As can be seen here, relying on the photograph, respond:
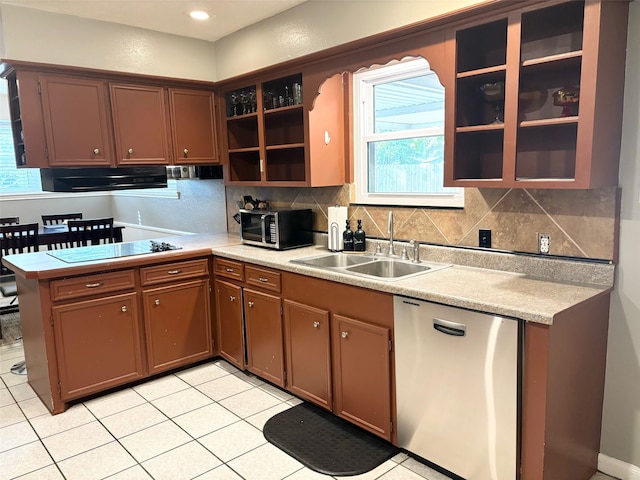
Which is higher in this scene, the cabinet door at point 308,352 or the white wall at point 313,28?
the white wall at point 313,28

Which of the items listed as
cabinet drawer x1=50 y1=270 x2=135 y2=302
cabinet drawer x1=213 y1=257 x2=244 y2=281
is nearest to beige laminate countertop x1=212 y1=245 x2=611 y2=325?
cabinet drawer x1=213 y1=257 x2=244 y2=281

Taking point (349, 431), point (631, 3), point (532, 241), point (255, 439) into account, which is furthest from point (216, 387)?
point (631, 3)

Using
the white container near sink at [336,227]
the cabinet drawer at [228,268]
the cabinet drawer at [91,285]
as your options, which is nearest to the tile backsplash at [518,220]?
the white container near sink at [336,227]

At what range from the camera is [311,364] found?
9.39 ft

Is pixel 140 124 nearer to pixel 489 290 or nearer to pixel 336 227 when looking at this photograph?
pixel 336 227

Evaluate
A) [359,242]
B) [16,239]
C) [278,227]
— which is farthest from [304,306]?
[16,239]

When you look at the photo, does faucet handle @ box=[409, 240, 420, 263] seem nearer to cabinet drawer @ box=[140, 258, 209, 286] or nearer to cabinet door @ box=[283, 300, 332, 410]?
cabinet door @ box=[283, 300, 332, 410]

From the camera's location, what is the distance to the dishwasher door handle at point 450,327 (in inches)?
80.0

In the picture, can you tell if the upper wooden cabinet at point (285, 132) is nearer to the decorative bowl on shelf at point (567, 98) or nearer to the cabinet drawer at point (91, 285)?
the cabinet drawer at point (91, 285)

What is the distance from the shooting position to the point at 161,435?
2.69 meters

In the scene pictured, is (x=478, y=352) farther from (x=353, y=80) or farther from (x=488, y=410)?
(x=353, y=80)

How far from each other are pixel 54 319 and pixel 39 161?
113cm

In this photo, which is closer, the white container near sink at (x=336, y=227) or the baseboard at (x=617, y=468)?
the baseboard at (x=617, y=468)

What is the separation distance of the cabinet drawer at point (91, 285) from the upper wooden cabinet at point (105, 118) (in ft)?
3.00
